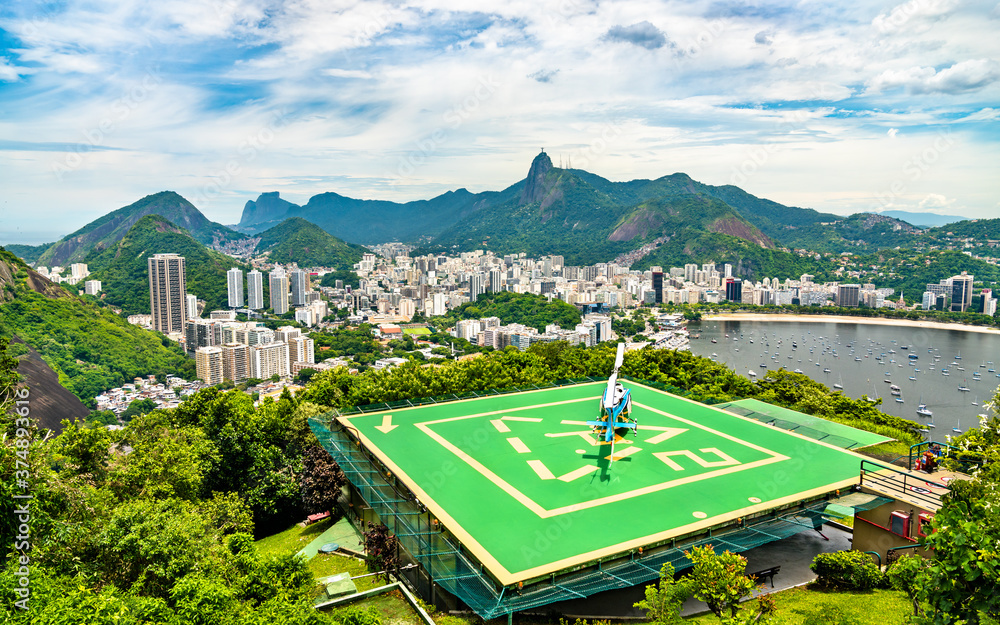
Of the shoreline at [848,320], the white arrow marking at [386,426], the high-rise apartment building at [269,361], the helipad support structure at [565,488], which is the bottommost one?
the high-rise apartment building at [269,361]

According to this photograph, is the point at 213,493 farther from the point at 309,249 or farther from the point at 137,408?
the point at 309,249

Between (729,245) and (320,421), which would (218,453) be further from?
(729,245)

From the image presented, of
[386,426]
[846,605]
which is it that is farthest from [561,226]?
[846,605]

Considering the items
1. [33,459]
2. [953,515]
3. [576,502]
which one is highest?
[953,515]

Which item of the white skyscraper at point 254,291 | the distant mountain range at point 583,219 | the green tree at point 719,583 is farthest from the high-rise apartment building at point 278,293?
the green tree at point 719,583

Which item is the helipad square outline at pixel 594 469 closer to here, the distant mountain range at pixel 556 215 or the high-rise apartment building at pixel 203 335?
the high-rise apartment building at pixel 203 335

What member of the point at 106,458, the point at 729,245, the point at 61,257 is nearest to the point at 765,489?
the point at 106,458

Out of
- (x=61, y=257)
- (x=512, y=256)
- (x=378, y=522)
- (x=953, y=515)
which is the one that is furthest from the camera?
(x=512, y=256)

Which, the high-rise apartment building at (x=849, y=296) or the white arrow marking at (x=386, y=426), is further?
the high-rise apartment building at (x=849, y=296)
